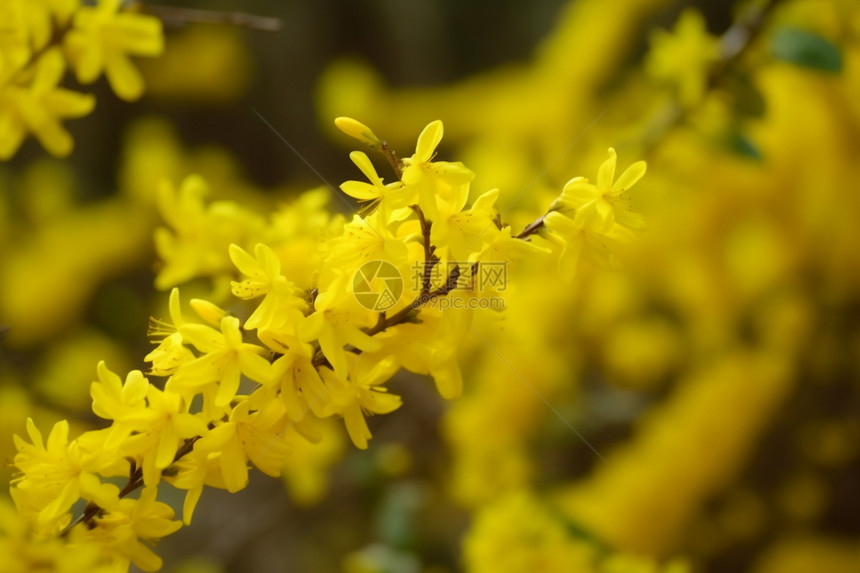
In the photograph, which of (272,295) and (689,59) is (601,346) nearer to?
(689,59)

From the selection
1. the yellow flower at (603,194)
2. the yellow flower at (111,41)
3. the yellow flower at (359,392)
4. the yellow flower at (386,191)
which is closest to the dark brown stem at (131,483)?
the yellow flower at (359,392)

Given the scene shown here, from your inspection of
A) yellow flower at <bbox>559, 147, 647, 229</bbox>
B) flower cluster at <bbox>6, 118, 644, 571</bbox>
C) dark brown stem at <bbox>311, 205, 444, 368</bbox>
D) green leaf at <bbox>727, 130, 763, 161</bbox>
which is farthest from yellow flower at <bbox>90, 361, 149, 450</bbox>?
A: green leaf at <bbox>727, 130, 763, 161</bbox>

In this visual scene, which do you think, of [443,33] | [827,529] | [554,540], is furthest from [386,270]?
[443,33]

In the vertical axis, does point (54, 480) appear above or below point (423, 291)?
below

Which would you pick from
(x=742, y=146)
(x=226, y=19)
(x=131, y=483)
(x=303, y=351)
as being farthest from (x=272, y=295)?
(x=742, y=146)

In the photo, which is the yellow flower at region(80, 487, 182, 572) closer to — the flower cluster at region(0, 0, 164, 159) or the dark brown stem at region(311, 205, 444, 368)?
the dark brown stem at region(311, 205, 444, 368)

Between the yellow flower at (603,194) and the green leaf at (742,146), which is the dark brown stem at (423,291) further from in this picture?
the green leaf at (742,146)
